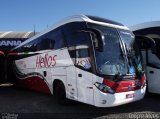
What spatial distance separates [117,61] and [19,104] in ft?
15.2

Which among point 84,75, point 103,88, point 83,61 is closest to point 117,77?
point 103,88

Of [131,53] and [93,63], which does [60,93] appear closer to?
[93,63]

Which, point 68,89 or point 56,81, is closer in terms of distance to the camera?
point 68,89

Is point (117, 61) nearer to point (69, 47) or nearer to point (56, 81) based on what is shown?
point (69, 47)

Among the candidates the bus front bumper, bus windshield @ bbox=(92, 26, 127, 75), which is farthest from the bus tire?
bus windshield @ bbox=(92, 26, 127, 75)

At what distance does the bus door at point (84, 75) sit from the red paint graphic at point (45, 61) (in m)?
2.00

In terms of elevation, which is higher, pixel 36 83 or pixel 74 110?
pixel 36 83

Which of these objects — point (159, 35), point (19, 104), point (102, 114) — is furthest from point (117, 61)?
point (19, 104)

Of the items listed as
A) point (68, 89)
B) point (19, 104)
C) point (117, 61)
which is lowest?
point (19, 104)

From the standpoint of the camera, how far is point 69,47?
31.1 ft

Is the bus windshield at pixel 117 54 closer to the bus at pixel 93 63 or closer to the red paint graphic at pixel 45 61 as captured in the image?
the bus at pixel 93 63

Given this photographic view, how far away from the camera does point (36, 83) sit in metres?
13.0

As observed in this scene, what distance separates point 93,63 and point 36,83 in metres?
5.51

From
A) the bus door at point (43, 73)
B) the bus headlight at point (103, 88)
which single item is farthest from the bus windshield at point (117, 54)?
the bus door at point (43, 73)
